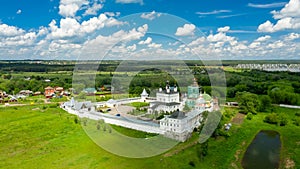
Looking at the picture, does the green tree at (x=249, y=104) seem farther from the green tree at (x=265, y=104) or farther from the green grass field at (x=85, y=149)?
the green grass field at (x=85, y=149)

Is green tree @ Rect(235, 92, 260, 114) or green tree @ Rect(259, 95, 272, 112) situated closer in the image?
green tree @ Rect(235, 92, 260, 114)

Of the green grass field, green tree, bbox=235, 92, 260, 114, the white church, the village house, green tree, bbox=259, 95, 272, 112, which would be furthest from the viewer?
the village house

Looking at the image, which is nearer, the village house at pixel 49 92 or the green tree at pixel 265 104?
the green tree at pixel 265 104

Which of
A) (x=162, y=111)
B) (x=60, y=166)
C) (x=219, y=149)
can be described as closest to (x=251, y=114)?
(x=162, y=111)

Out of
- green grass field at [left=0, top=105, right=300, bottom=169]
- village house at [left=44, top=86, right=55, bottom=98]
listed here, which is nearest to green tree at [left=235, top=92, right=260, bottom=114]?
green grass field at [left=0, top=105, right=300, bottom=169]

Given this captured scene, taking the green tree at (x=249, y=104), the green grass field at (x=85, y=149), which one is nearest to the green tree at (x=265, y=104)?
the green tree at (x=249, y=104)

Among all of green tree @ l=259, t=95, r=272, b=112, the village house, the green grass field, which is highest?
the village house

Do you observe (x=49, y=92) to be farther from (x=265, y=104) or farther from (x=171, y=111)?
(x=265, y=104)

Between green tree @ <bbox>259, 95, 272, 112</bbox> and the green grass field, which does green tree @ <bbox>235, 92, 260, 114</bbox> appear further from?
the green grass field
